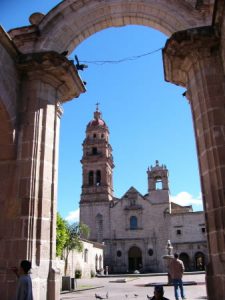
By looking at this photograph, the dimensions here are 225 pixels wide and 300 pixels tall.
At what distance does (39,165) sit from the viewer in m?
6.63

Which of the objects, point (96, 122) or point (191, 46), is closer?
point (191, 46)

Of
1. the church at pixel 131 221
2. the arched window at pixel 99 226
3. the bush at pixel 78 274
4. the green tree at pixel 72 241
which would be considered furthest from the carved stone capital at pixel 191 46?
the arched window at pixel 99 226

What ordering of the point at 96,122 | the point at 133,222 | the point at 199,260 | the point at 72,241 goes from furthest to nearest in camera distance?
the point at 96,122 < the point at 133,222 < the point at 199,260 < the point at 72,241

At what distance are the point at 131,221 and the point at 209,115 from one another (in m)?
49.8

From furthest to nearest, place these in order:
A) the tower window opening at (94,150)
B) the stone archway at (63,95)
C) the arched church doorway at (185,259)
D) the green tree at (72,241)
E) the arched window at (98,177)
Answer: the tower window opening at (94,150)
the arched window at (98,177)
the arched church doorway at (185,259)
the green tree at (72,241)
the stone archway at (63,95)

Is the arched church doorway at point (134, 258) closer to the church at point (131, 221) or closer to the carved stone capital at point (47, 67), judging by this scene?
the church at point (131, 221)

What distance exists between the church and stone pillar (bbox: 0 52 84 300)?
150 ft

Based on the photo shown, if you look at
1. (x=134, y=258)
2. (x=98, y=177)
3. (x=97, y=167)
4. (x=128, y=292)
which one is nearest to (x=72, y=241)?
(x=128, y=292)

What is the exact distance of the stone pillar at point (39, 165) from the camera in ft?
19.8

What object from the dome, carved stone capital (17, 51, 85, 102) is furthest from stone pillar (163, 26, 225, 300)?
the dome

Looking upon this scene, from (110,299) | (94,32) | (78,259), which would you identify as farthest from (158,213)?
(94,32)

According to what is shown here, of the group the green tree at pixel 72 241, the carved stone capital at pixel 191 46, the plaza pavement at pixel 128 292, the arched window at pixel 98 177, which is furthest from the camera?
the arched window at pixel 98 177

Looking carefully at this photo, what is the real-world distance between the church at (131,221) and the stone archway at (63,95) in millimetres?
45144

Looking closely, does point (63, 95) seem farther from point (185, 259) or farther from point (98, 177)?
point (185, 259)
